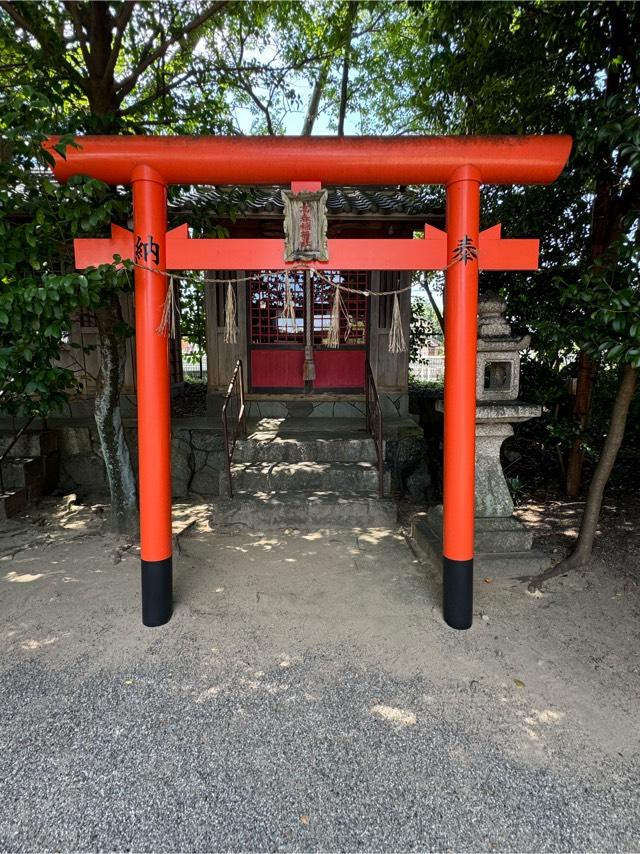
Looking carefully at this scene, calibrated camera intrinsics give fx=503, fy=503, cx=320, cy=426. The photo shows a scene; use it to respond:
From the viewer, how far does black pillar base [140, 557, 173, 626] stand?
12.1ft

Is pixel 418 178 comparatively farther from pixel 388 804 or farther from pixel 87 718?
pixel 87 718

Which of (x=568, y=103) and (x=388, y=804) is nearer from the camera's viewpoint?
(x=388, y=804)

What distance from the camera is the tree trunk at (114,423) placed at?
5.29 m

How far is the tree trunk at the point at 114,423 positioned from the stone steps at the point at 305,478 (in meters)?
1.13

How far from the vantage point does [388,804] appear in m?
2.22

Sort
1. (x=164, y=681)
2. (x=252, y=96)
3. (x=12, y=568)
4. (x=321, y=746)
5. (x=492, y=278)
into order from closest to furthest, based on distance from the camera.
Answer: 1. (x=321, y=746)
2. (x=164, y=681)
3. (x=12, y=568)
4. (x=492, y=278)
5. (x=252, y=96)

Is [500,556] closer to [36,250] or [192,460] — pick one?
[36,250]

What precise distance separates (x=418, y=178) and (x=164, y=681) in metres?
3.76

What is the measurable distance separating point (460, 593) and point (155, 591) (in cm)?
223

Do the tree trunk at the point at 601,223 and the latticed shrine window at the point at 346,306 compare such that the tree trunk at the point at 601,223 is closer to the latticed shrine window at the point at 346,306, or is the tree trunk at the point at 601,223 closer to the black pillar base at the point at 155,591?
the latticed shrine window at the point at 346,306

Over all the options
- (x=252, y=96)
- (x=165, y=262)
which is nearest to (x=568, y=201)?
(x=165, y=262)

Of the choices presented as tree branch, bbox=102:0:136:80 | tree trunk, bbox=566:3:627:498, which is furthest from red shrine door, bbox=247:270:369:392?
tree branch, bbox=102:0:136:80

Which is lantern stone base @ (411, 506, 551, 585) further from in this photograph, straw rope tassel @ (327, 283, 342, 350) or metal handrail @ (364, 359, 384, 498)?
straw rope tassel @ (327, 283, 342, 350)

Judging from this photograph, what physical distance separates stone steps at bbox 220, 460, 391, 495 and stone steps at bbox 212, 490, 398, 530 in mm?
383
